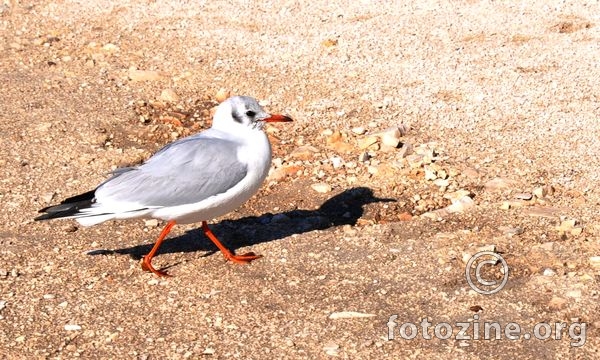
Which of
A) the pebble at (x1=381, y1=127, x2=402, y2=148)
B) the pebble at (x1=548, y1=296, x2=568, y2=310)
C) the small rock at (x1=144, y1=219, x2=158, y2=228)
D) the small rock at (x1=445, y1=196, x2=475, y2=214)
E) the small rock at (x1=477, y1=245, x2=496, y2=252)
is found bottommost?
the small rock at (x1=445, y1=196, x2=475, y2=214)

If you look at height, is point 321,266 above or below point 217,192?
below

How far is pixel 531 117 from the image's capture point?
8242 mm

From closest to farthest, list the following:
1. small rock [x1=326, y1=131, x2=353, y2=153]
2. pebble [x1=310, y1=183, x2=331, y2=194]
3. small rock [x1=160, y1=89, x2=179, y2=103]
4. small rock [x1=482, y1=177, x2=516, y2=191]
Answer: small rock [x1=482, y1=177, x2=516, y2=191]
pebble [x1=310, y1=183, x2=331, y2=194]
small rock [x1=326, y1=131, x2=353, y2=153]
small rock [x1=160, y1=89, x2=179, y2=103]

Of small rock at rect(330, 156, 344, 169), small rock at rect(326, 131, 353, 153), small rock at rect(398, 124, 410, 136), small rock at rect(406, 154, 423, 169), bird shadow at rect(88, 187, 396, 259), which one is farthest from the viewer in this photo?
small rock at rect(398, 124, 410, 136)

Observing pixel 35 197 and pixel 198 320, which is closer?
pixel 198 320

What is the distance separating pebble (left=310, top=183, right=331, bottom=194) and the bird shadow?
0.36ft

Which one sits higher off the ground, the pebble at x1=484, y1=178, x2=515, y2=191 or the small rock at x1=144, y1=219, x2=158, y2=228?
the small rock at x1=144, y1=219, x2=158, y2=228

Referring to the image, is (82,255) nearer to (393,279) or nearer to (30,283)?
(30,283)

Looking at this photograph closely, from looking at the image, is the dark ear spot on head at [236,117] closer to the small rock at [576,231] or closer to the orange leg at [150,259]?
the orange leg at [150,259]

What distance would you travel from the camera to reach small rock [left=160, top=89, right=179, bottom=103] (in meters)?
8.82

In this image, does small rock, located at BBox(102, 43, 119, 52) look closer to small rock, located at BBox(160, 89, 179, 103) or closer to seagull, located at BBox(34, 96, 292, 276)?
small rock, located at BBox(160, 89, 179, 103)

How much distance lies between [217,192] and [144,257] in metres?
0.64

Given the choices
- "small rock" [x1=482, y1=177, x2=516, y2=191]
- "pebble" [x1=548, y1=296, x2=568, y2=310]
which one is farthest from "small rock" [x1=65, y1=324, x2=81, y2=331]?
"small rock" [x1=482, y1=177, x2=516, y2=191]

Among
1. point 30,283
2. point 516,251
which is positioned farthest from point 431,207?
point 30,283
